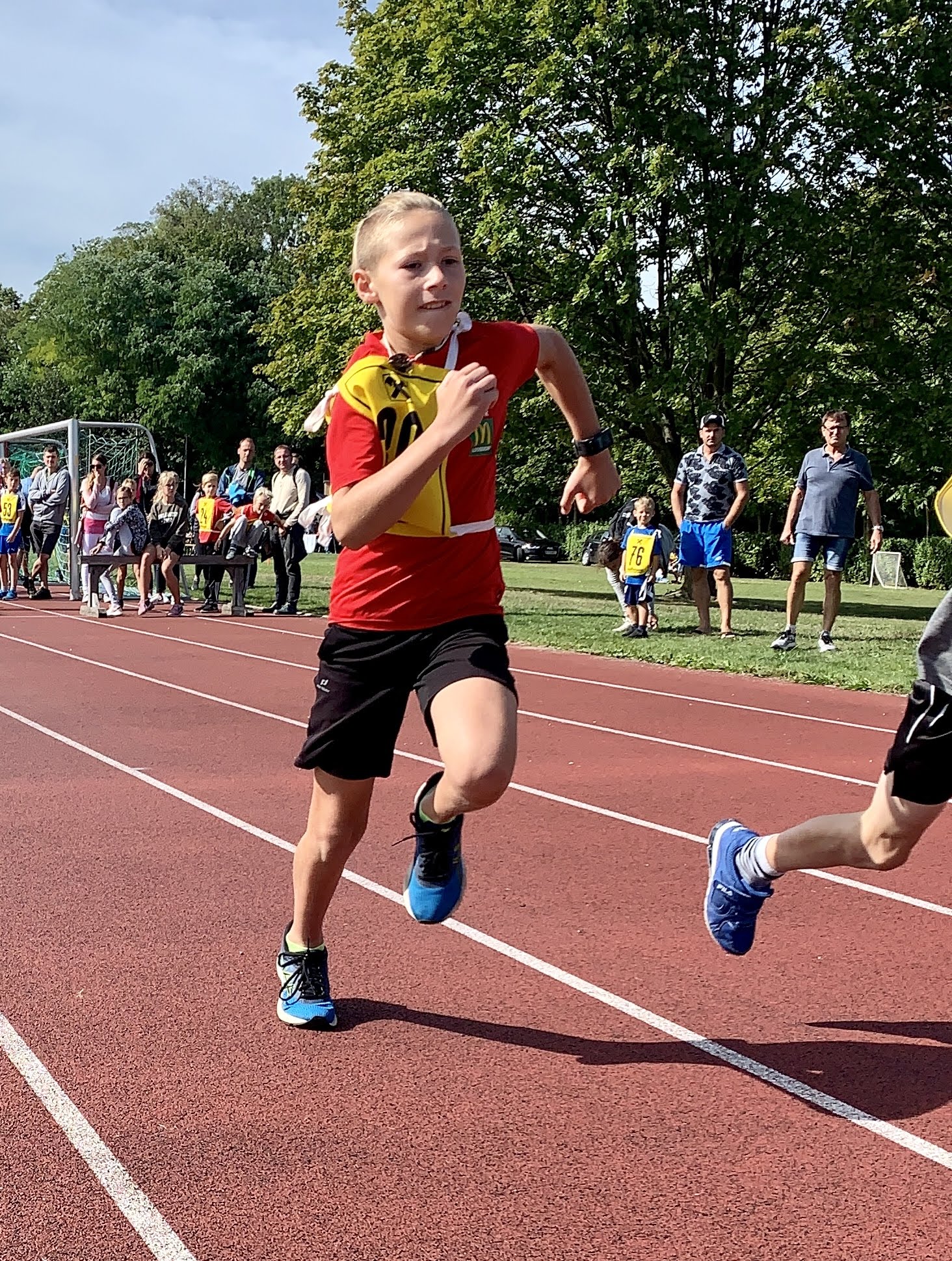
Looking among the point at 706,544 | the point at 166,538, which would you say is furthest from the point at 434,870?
the point at 166,538

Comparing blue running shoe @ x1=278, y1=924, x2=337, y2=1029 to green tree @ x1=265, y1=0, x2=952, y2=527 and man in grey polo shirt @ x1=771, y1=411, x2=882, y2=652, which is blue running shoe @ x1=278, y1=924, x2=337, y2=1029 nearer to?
man in grey polo shirt @ x1=771, y1=411, x2=882, y2=652

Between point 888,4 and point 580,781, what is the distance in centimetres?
1936

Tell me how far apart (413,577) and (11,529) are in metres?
18.9

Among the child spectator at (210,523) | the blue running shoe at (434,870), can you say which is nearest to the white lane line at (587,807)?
the blue running shoe at (434,870)

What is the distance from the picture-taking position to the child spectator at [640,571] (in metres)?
15.4

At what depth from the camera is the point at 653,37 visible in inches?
901

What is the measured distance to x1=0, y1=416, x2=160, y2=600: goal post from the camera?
68.5ft

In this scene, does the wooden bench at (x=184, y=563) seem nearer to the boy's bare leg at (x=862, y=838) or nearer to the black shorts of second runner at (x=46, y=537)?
the black shorts of second runner at (x=46, y=537)

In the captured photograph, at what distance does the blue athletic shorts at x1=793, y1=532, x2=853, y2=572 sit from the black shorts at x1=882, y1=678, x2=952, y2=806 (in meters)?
10.1

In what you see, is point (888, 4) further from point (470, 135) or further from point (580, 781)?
point (580, 781)

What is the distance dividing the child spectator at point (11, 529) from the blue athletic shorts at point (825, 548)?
12089mm

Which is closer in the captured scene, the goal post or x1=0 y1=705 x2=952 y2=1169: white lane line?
x1=0 y1=705 x2=952 y2=1169: white lane line

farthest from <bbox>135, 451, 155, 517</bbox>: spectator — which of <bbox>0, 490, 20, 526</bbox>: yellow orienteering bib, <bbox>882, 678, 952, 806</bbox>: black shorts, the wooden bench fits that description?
<bbox>882, 678, 952, 806</bbox>: black shorts

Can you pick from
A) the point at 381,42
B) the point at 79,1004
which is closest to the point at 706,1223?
the point at 79,1004
